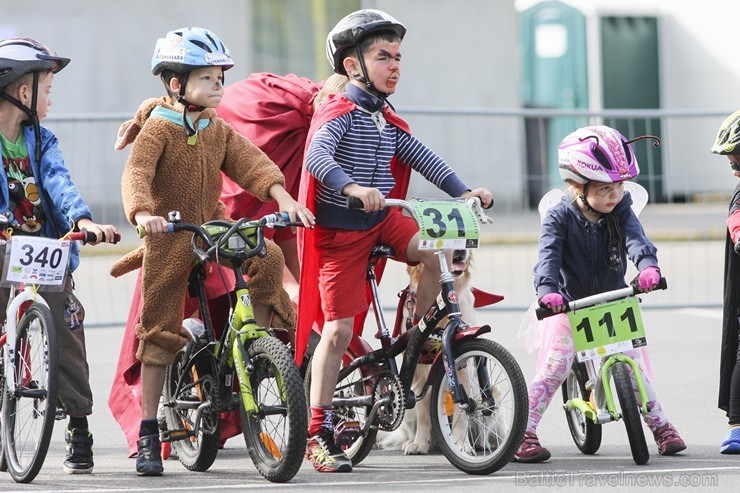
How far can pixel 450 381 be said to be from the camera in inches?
239

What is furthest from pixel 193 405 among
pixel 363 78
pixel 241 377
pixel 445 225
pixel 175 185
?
pixel 363 78

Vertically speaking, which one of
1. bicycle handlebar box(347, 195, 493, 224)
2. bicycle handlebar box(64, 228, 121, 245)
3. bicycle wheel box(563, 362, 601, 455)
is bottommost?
bicycle wheel box(563, 362, 601, 455)

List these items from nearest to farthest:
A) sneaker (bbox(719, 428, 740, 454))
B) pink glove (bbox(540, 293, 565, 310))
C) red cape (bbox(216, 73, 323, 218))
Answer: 1. pink glove (bbox(540, 293, 565, 310))
2. sneaker (bbox(719, 428, 740, 454))
3. red cape (bbox(216, 73, 323, 218))

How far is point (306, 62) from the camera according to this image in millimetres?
20594

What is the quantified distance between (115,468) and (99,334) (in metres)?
5.22

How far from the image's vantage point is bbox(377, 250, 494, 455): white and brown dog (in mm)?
6805

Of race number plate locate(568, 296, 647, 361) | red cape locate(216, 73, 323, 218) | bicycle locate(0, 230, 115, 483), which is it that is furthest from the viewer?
red cape locate(216, 73, 323, 218)

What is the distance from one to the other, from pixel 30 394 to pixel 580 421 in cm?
249

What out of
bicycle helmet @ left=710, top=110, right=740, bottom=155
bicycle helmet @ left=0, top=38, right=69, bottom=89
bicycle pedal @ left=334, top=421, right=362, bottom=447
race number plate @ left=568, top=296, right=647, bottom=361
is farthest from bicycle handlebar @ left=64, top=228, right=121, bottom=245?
bicycle helmet @ left=710, top=110, right=740, bottom=155

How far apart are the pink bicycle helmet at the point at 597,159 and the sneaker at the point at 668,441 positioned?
3.69 ft

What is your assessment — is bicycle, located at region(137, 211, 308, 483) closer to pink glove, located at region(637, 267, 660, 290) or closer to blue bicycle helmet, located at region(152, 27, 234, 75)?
blue bicycle helmet, located at region(152, 27, 234, 75)

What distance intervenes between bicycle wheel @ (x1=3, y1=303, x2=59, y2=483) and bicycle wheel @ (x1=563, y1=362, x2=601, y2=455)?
2.34 meters

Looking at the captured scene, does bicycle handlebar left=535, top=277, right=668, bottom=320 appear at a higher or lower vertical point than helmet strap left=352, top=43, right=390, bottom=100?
lower

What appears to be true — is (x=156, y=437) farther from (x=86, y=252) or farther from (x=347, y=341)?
(x=86, y=252)
